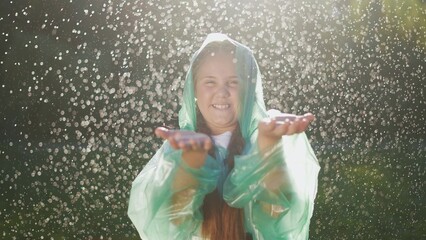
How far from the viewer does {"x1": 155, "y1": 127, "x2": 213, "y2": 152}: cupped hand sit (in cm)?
206

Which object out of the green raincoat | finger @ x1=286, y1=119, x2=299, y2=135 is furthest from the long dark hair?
finger @ x1=286, y1=119, x2=299, y2=135

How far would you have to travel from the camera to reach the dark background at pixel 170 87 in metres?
9.45

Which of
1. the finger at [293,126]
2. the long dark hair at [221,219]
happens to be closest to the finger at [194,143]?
the finger at [293,126]

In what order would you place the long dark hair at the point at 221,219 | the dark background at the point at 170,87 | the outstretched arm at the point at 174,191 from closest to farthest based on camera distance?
the outstretched arm at the point at 174,191
the long dark hair at the point at 221,219
the dark background at the point at 170,87

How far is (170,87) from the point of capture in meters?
10.4

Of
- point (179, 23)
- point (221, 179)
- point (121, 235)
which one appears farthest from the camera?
point (179, 23)

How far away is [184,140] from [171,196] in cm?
37

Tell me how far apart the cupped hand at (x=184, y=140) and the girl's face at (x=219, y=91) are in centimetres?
44

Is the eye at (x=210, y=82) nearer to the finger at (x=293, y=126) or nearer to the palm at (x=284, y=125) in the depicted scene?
the palm at (x=284, y=125)

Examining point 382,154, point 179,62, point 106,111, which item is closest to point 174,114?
point 179,62

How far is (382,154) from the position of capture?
11102 mm

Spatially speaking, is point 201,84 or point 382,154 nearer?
point 201,84

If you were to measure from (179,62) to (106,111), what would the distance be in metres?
1.63

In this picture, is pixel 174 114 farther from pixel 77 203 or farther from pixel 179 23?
pixel 77 203
